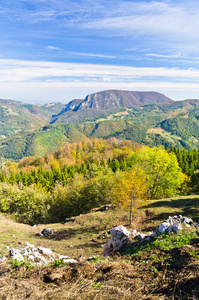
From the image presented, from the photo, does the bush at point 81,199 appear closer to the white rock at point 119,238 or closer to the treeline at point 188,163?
the white rock at point 119,238

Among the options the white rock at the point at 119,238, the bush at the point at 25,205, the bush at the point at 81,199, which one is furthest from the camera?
the bush at the point at 81,199

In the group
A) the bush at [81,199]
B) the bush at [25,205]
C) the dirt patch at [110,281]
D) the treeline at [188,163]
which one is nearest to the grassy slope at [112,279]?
the dirt patch at [110,281]

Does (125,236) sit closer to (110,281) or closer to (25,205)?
(110,281)

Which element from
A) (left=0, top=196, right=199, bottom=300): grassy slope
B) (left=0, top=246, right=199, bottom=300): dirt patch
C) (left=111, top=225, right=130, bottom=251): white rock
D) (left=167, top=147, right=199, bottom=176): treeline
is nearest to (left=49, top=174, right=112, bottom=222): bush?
(left=111, top=225, right=130, bottom=251): white rock

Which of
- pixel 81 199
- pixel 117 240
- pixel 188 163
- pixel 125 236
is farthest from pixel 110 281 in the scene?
pixel 188 163

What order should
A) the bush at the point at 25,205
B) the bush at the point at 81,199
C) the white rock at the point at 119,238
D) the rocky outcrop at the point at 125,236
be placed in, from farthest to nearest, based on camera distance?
the bush at the point at 81,199
the bush at the point at 25,205
the white rock at the point at 119,238
the rocky outcrop at the point at 125,236

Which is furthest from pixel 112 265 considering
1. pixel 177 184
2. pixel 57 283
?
pixel 177 184

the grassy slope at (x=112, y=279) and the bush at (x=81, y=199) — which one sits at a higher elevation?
the grassy slope at (x=112, y=279)

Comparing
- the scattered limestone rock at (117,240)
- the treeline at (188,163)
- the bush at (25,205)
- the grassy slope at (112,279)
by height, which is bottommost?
the bush at (25,205)

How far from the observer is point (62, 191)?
50062mm

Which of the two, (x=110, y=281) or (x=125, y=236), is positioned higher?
(x=110, y=281)

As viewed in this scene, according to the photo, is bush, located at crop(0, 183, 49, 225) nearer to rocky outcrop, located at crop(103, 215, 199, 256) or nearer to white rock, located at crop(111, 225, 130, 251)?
rocky outcrop, located at crop(103, 215, 199, 256)

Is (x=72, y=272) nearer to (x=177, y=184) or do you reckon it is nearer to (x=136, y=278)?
(x=136, y=278)

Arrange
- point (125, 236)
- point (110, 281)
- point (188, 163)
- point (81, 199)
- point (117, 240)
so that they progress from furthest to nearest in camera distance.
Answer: point (188, 163) → point (81, 199) → point (125, 236) → point (117, 240) → point (110, 281)
